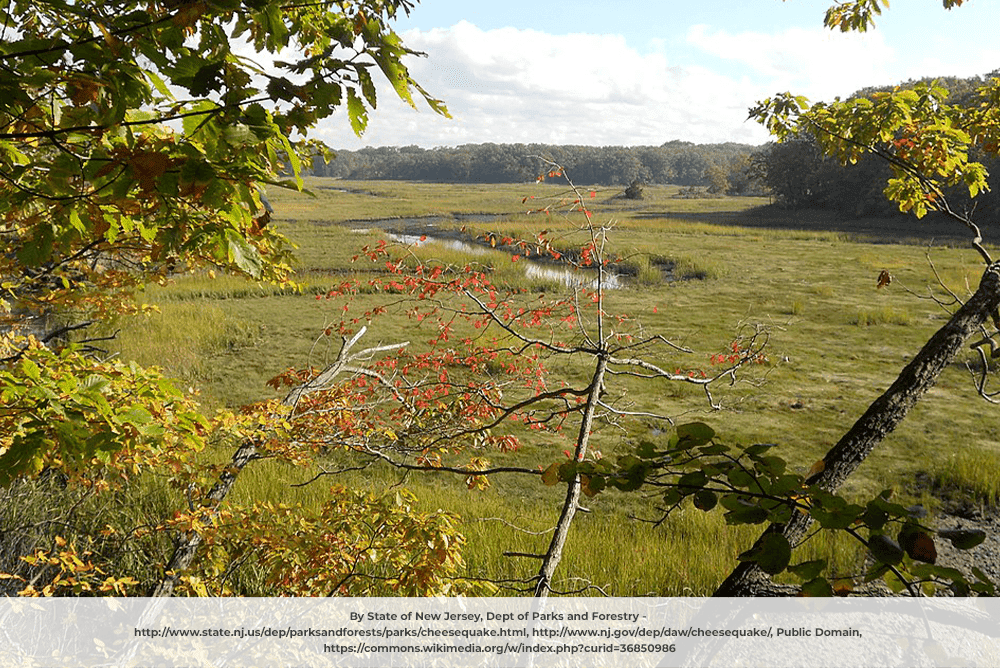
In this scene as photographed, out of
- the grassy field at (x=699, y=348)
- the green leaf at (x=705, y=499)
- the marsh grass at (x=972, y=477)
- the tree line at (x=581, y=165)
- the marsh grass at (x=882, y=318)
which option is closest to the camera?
the green leaf at (x=705, y=499)

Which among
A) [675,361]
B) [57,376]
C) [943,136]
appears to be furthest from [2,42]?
[675,361]

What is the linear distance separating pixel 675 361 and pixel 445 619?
8.83 metres

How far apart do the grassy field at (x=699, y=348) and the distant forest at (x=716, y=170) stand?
10.5 ft

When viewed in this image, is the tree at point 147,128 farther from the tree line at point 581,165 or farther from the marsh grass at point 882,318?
the tree line at point 581,165

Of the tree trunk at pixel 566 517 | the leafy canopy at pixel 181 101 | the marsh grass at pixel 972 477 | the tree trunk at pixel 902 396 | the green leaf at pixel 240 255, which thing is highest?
the leafy canopy at pixel 181 101

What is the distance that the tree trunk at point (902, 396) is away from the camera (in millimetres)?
2455

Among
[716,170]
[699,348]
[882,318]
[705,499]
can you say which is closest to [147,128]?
[705,499]

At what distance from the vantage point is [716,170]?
79562mm

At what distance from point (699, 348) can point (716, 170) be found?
7530cm

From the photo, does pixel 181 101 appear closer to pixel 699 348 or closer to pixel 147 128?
pixel 147 128

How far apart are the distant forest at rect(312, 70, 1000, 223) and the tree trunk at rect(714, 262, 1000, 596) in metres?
2.44

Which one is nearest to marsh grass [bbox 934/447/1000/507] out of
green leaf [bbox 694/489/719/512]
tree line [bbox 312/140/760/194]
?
green leaf [bbox 694/489/719/512]

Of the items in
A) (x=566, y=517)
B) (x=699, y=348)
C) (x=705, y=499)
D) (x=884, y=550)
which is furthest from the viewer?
(x=699, y=348)

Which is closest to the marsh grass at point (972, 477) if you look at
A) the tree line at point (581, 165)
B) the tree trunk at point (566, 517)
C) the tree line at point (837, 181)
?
the tree trunk at point (566, 517)
